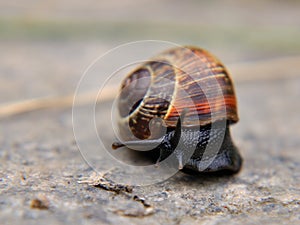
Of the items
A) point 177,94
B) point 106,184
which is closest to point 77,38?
point 177,94

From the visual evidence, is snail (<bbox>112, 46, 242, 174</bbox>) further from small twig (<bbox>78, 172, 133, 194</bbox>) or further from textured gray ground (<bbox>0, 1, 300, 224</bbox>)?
small twig (<bbox>78, 172, 133, 194</bbox>)

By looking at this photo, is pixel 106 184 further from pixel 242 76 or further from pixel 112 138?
pixel 242 76

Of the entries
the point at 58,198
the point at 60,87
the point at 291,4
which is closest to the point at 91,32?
the point at 60,87

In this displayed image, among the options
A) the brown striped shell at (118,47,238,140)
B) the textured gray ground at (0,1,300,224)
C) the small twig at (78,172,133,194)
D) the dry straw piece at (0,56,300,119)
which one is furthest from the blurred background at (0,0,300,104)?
the small twig at (78,172,133,194)

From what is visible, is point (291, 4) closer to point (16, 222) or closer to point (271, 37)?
point (271, 37)

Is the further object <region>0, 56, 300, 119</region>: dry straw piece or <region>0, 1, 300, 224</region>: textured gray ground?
<region>0, 56, 300, 119</region>: dry straw piece
